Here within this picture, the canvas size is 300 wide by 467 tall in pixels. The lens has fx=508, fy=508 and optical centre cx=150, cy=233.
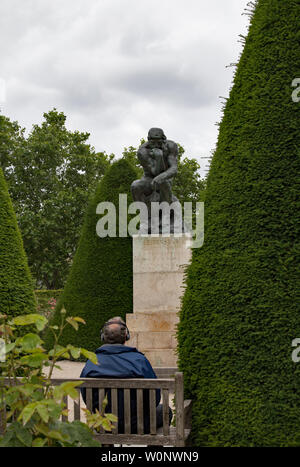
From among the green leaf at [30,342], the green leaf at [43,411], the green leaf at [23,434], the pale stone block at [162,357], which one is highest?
the green leaf at [30,342]

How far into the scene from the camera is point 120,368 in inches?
147

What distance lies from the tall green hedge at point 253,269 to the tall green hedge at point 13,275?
77.8 inches

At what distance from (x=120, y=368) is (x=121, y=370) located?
17mm

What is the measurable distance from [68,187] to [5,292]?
877 inches

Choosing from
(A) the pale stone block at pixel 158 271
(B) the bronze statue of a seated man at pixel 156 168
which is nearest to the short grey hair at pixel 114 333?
(A) the pale stone block at pixel 158 271

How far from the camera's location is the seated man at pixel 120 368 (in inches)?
145

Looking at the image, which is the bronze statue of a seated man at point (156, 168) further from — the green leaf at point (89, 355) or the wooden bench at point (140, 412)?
the green leaf at point (89, 355)

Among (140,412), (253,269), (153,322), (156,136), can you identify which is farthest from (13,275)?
(156,136)

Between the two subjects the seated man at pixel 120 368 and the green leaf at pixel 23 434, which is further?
the seated man at pixel 120 368

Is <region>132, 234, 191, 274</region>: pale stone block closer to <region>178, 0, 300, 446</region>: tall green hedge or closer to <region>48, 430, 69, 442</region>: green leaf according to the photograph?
<region>178, 0, 300, 446</region>: tall green hedge

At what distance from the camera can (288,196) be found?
3.83 m

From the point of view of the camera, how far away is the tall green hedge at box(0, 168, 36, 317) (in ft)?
17.2

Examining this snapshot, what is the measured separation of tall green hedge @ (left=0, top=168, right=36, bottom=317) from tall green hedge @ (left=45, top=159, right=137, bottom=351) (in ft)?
18.0

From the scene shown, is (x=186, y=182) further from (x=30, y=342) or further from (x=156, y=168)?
(x=30, y=342)
